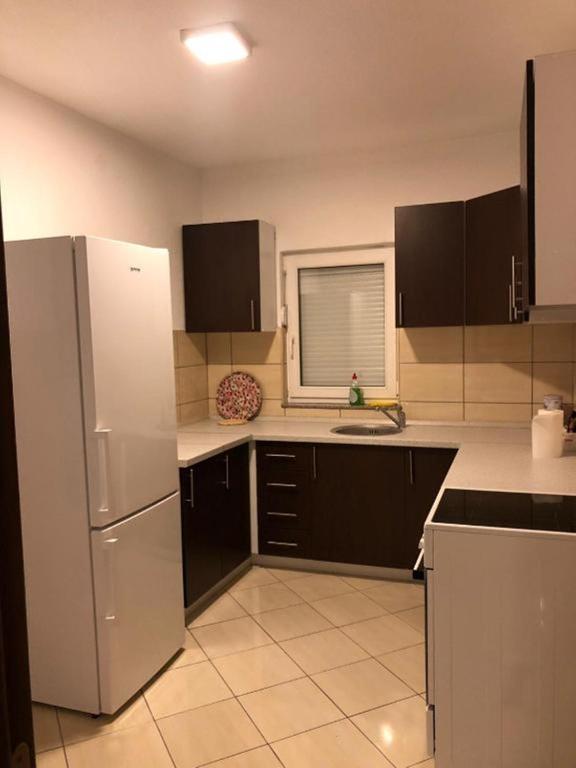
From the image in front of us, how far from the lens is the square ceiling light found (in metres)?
2.31

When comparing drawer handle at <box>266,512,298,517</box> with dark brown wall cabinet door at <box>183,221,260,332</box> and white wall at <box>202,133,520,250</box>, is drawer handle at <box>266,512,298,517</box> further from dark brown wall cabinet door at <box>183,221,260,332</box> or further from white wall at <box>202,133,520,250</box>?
white wall at <box>202,133,520,250</box>

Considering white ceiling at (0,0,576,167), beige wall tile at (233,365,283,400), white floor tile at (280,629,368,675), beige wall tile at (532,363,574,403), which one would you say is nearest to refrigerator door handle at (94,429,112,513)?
white floor tile at (280,629,368,675)

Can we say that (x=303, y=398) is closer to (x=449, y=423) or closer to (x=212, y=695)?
(x=449, y=423)

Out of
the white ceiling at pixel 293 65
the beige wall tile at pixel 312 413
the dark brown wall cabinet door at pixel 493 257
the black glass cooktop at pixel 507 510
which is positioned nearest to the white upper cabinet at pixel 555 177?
the white ceiling at pixel 293 65

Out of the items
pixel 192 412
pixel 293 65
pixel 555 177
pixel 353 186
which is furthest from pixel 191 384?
pixel 555 177

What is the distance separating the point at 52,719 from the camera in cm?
243

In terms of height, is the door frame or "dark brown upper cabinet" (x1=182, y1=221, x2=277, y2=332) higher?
"dark brown upper cabinet" (x1=182, y1=221, x2=277, y2=332)

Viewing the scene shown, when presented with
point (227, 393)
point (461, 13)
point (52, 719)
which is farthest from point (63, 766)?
point (461, 13)

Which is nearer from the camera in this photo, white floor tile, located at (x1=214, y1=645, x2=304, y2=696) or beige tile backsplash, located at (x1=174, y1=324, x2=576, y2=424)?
white floor tile, located at (x1=214, y1=645, x2=304, y2=696)

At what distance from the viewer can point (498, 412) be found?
150 inches

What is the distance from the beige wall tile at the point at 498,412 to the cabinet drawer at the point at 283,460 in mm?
1013

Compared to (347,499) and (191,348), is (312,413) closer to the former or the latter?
(347,499)

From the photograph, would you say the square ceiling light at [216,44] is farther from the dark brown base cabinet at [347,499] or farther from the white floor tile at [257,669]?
the white floor tile at [257,669]

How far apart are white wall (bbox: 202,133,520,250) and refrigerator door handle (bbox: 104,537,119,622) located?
8.02ft
